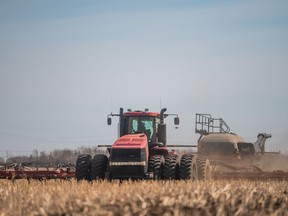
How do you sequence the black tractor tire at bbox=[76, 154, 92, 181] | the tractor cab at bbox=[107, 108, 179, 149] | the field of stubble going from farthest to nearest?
the tractor cab at bbox=[107, 108, 179, 149]
the black tractor tire at bbox=[76, 154, 92, 181]
the field of stubble

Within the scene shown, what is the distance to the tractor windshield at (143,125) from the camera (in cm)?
1812

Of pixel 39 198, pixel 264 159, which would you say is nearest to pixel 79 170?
pixel 39 198

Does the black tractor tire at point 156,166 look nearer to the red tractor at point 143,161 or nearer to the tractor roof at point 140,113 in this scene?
the red tractor at point 143,161

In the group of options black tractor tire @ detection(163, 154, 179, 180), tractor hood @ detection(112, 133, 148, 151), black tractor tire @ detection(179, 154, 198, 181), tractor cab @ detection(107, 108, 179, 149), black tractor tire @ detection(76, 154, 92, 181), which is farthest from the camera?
tractor cab @ detection(107, 108, 179, 149)

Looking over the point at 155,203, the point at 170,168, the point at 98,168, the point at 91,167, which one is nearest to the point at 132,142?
the point at 98,168

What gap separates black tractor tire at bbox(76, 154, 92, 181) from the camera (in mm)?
16859

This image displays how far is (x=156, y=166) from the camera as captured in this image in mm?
16125

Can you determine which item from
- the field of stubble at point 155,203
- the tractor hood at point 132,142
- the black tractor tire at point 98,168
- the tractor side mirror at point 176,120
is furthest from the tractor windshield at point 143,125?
the field of stubble at point 155,203

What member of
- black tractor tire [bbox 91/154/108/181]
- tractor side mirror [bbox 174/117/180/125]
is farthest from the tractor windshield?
black tractor tire [bbox 91/154/108/181]

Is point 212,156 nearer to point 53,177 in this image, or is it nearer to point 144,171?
point 53,177

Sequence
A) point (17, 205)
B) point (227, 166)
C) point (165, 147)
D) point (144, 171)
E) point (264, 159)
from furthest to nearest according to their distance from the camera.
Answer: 1. point (264, 159)
2. point (227, 166)
3. point (165, 147)
4. point (144, 171)
5. point (17, 205)

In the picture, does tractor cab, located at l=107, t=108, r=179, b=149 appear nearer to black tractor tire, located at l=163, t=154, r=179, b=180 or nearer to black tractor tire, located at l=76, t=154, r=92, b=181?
black tractor tire, located at l=163, t=154, r=179, b=180

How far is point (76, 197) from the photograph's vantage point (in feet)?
25.8

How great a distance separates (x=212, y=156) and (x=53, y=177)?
10439mm
